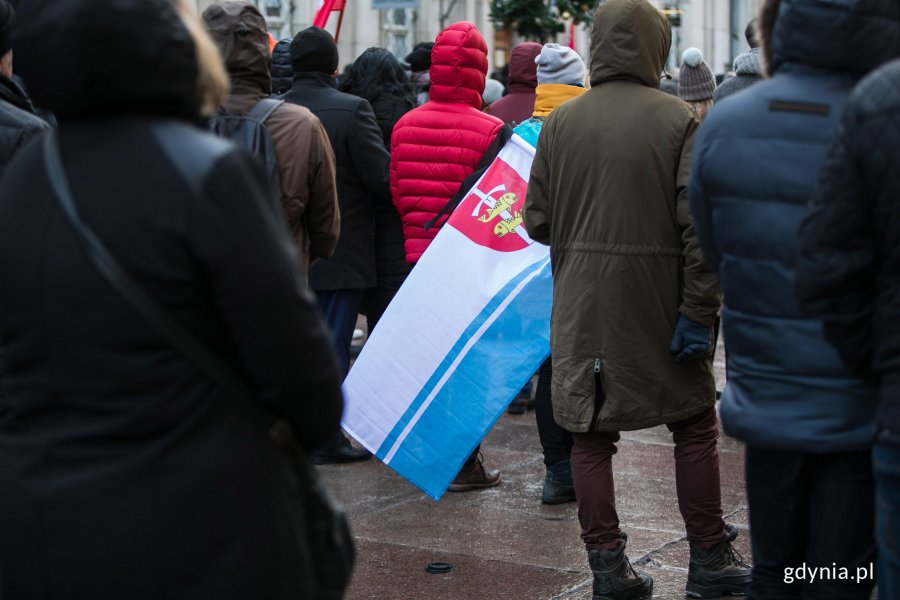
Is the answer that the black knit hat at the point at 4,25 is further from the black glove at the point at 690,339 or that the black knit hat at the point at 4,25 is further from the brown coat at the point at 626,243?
the black glove at the point at 690,339

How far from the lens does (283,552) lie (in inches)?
92.4

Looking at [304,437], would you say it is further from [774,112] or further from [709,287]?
[709,287]

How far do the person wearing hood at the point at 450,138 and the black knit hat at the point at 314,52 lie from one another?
49 cm

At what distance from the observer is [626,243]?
447 cm

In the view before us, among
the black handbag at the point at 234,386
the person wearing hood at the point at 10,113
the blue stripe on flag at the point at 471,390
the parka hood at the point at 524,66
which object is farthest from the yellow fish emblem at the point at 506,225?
the black handbag at the point at 234,386

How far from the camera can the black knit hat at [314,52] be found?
20.9ft

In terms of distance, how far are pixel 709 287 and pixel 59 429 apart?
2572mm

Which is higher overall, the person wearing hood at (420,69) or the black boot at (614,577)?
the person wearing hood at (420,69)

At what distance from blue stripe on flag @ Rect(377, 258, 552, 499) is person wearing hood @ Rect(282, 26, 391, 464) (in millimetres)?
1105

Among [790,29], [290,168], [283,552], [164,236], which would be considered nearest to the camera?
[164,236]

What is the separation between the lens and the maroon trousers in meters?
4.63

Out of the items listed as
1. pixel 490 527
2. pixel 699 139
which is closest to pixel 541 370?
pixel 490 527

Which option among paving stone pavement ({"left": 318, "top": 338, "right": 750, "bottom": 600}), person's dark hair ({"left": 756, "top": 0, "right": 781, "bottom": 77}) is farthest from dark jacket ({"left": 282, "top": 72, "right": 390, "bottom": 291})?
person's dark hair ({"left": 756, "top": 0, "right": 781, "bottom": 77})

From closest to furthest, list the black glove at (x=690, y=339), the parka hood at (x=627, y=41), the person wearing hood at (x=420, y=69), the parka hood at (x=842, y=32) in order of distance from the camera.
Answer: the parka hood at (x=842, y=32), the black glove at (x=690, y=339), the parka hood at (x=627, y=41), the person wearing hood at (x=420, y=69)
